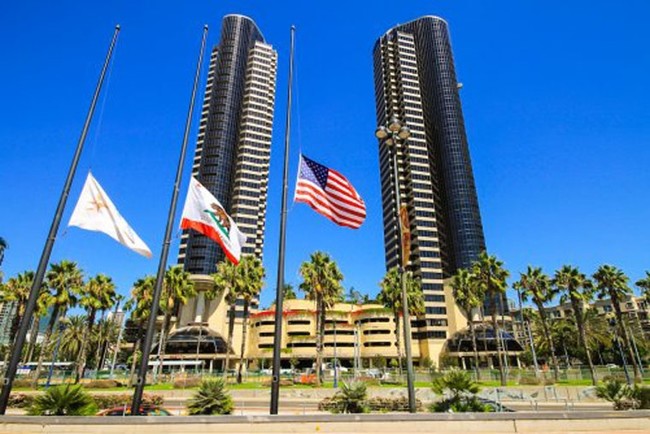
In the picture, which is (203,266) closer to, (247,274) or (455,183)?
(247,274)

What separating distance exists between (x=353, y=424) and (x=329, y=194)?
8.46 m

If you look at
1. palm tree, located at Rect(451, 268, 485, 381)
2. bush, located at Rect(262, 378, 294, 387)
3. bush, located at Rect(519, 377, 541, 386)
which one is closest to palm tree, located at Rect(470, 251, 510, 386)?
palm tree, located at Rect(451, 268, 485, 381)

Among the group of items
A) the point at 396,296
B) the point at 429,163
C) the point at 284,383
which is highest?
the point at 429,163

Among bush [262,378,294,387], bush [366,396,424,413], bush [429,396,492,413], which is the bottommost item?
bush [366,396,424,413]

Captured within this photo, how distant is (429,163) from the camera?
120250 millimetres

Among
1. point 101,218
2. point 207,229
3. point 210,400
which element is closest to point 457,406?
point 210,400

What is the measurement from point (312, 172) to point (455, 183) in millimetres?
110057

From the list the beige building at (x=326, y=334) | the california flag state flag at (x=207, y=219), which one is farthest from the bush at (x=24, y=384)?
the beige building at (x=326, y=334)

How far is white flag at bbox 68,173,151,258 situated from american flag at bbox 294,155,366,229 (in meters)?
5.94

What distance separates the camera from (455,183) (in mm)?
117438

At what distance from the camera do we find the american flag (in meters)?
15.0

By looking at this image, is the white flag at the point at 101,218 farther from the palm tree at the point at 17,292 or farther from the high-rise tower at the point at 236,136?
the high-rise tower at the point at 236,136

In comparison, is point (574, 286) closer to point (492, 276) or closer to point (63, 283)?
point (492, 276)

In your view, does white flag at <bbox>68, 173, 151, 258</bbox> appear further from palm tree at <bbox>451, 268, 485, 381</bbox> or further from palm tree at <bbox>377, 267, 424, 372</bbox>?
palm tree at <bbox>451, 268, 485, 381</bbox>
